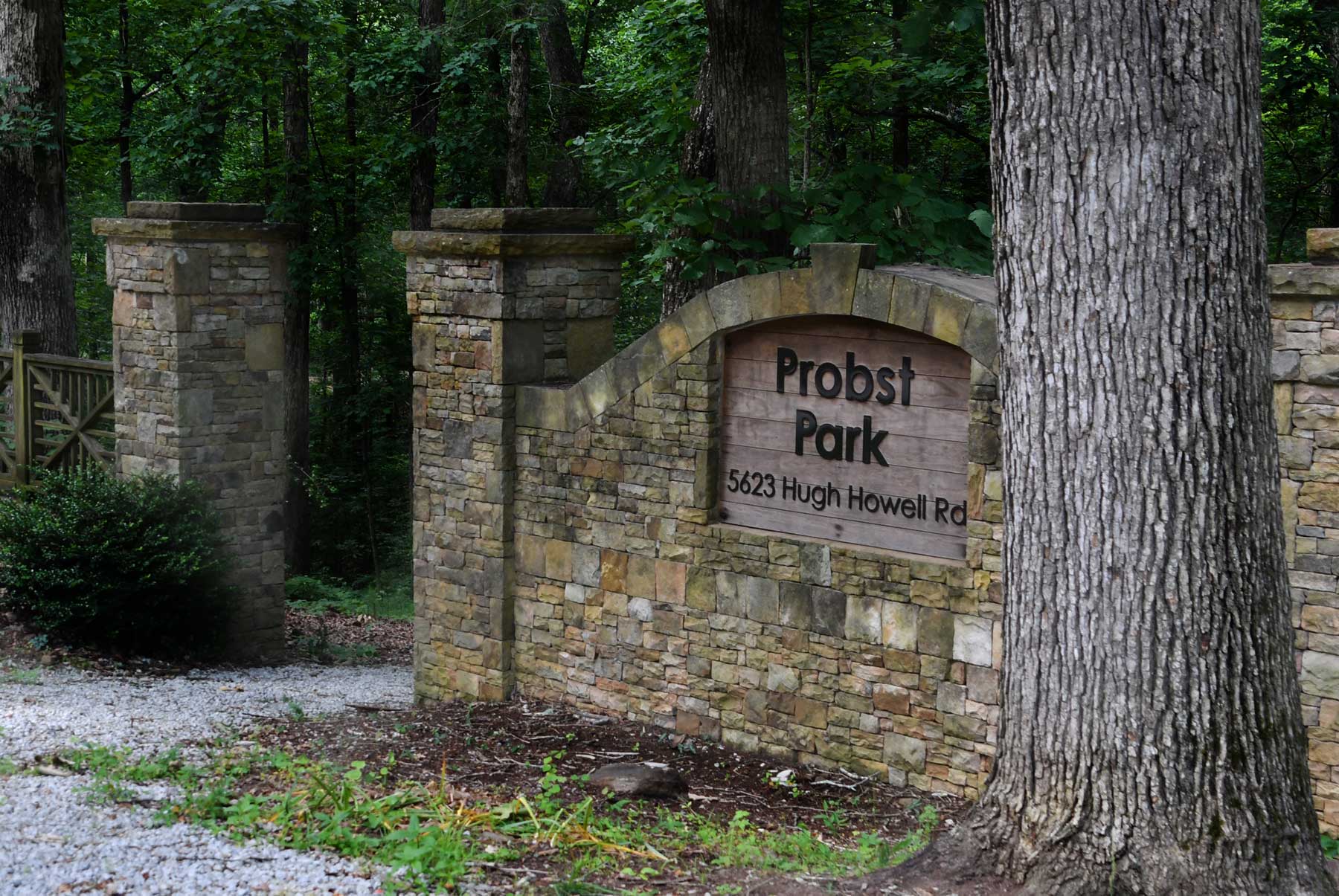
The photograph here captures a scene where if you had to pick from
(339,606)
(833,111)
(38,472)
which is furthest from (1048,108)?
(339,606)

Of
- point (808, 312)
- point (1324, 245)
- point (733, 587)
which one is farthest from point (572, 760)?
point (1324, 245)

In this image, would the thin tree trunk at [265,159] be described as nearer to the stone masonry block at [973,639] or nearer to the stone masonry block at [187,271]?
the stone masonry block at [187,271]

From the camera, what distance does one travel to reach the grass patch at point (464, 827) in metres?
4.82

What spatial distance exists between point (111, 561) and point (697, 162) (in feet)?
16.6

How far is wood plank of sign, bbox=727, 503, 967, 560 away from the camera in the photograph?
6.39 m

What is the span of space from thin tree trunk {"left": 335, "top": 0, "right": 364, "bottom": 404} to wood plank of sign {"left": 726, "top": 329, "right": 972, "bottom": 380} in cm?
1056

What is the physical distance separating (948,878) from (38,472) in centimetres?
1003

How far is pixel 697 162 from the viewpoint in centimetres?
922

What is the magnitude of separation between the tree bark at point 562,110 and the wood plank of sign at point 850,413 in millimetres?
10155

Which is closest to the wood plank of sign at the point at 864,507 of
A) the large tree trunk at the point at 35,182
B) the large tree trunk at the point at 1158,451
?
the large tree trunk at the point at 1158,451

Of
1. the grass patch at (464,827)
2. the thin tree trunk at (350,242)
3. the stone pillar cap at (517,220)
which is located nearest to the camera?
the grass patch at (464,827)

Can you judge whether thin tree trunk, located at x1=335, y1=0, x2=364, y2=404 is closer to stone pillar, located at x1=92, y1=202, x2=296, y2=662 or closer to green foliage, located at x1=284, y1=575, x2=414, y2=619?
green foliage, located at x1=284, y1=575, x2=414, y2=619

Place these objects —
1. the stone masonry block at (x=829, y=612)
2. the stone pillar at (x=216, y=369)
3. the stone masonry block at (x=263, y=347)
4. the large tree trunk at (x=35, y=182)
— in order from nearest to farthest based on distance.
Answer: the stone masonry block at (x=829, y=612)
the stone pillar at (x=216, y=369)
the stone masonry block at (x=263, y=347)
the large tree trunk at (x=35, y=182)

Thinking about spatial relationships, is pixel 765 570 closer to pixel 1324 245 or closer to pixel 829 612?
pixel 829 612
